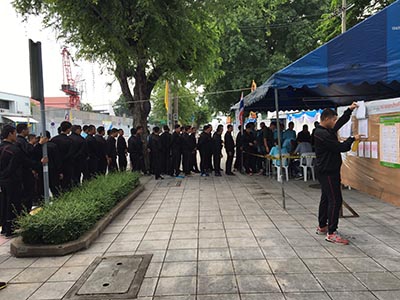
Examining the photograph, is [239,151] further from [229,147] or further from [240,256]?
[240,256]

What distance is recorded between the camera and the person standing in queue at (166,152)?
12188 mm

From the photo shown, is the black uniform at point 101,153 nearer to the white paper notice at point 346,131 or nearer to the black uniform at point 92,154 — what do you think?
the black uniform at point 92,154

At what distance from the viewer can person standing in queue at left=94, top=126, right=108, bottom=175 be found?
9.77 m

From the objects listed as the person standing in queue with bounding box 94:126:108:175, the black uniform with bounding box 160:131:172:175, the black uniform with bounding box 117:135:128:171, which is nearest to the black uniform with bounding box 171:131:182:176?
the black uniform with bounding box 160:131:172:175

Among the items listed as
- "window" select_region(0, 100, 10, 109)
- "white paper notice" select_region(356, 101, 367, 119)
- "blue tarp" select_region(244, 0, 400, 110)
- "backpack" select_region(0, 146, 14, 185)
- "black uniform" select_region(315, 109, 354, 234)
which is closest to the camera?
"black uniform" select_region(315, 109, 354, 234)

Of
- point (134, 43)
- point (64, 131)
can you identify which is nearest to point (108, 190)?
point (64, 131)

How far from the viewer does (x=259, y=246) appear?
492 cm

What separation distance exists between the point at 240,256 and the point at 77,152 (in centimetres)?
504

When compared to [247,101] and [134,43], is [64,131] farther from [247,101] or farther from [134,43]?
[247,101]

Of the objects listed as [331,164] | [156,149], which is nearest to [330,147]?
[331,164]

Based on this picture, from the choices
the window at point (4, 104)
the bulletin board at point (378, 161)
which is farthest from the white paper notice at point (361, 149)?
the window at point (4, 104)

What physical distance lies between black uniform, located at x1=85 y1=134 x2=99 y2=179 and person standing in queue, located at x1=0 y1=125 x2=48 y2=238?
3303 mm

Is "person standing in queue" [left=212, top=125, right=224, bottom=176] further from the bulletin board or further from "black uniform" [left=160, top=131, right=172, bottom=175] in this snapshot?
the bulletin board

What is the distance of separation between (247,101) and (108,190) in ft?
17.7
